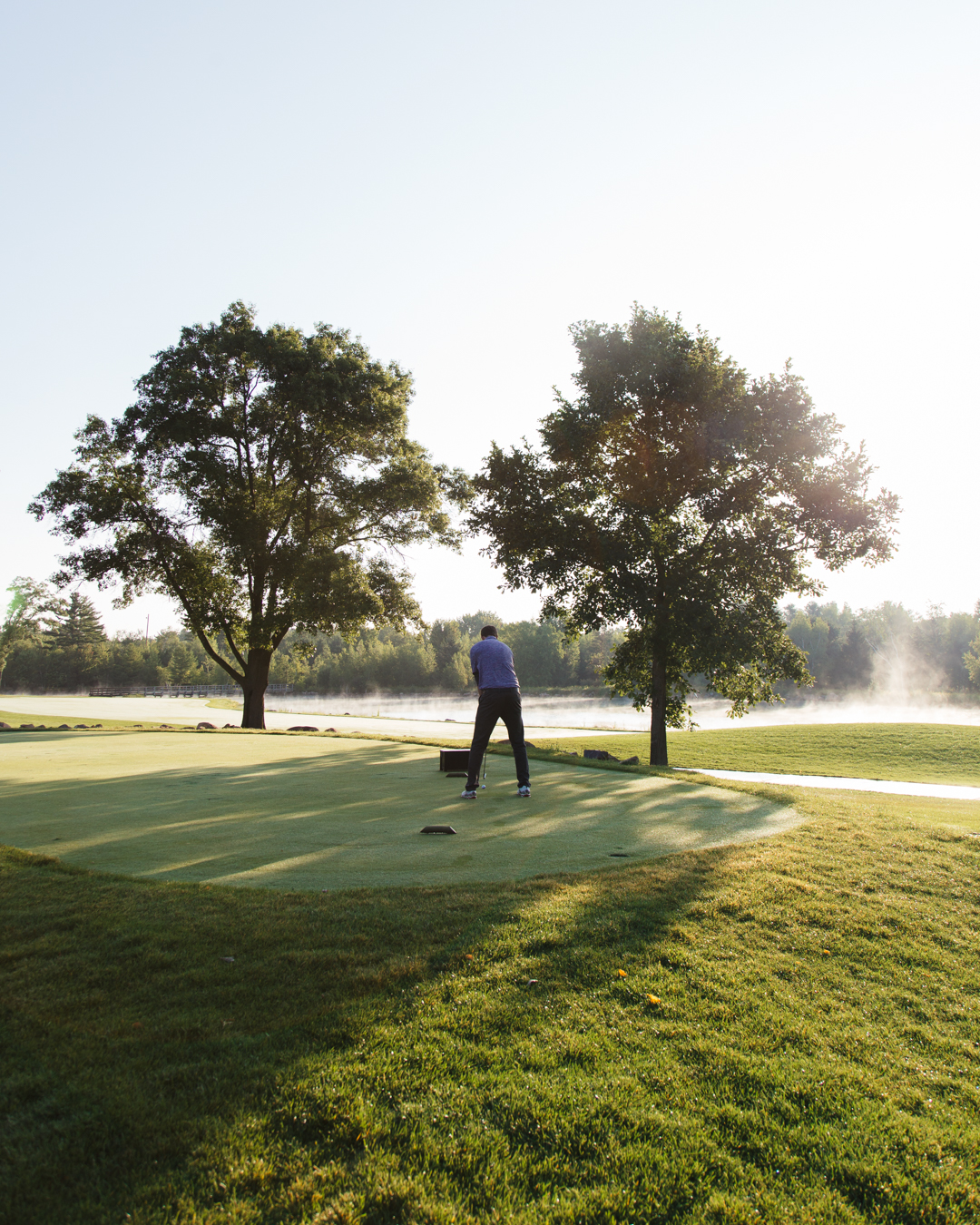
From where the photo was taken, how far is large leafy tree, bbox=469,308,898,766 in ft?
60.9

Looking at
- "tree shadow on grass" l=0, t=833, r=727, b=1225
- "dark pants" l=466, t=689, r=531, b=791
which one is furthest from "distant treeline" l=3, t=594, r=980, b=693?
"tree shadow on grass" l=0, t=833, r=727, b=1225

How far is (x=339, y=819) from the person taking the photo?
7172 mm

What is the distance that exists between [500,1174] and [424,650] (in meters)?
118

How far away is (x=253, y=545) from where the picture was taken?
25.2 meters

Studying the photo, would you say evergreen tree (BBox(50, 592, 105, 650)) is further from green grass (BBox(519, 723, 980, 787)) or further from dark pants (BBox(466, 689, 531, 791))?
dark pants (BBox(466, 689, 531, 791))

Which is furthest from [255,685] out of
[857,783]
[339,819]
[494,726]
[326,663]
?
[326,663]

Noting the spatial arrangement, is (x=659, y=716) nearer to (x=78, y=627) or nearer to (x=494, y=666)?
(x=494, y=666)

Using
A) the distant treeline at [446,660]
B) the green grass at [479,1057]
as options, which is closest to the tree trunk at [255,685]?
the green grass at [479,1057]

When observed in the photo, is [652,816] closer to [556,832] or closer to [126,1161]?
[556,832]

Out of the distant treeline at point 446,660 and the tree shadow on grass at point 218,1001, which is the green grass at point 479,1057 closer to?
the tree shadow on grass at point 218,1001

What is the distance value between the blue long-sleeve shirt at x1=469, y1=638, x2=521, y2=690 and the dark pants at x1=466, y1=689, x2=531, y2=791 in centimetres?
11

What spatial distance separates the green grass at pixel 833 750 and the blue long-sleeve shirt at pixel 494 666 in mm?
12596

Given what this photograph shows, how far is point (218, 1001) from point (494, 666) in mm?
6554

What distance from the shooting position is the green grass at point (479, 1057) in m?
2.06
